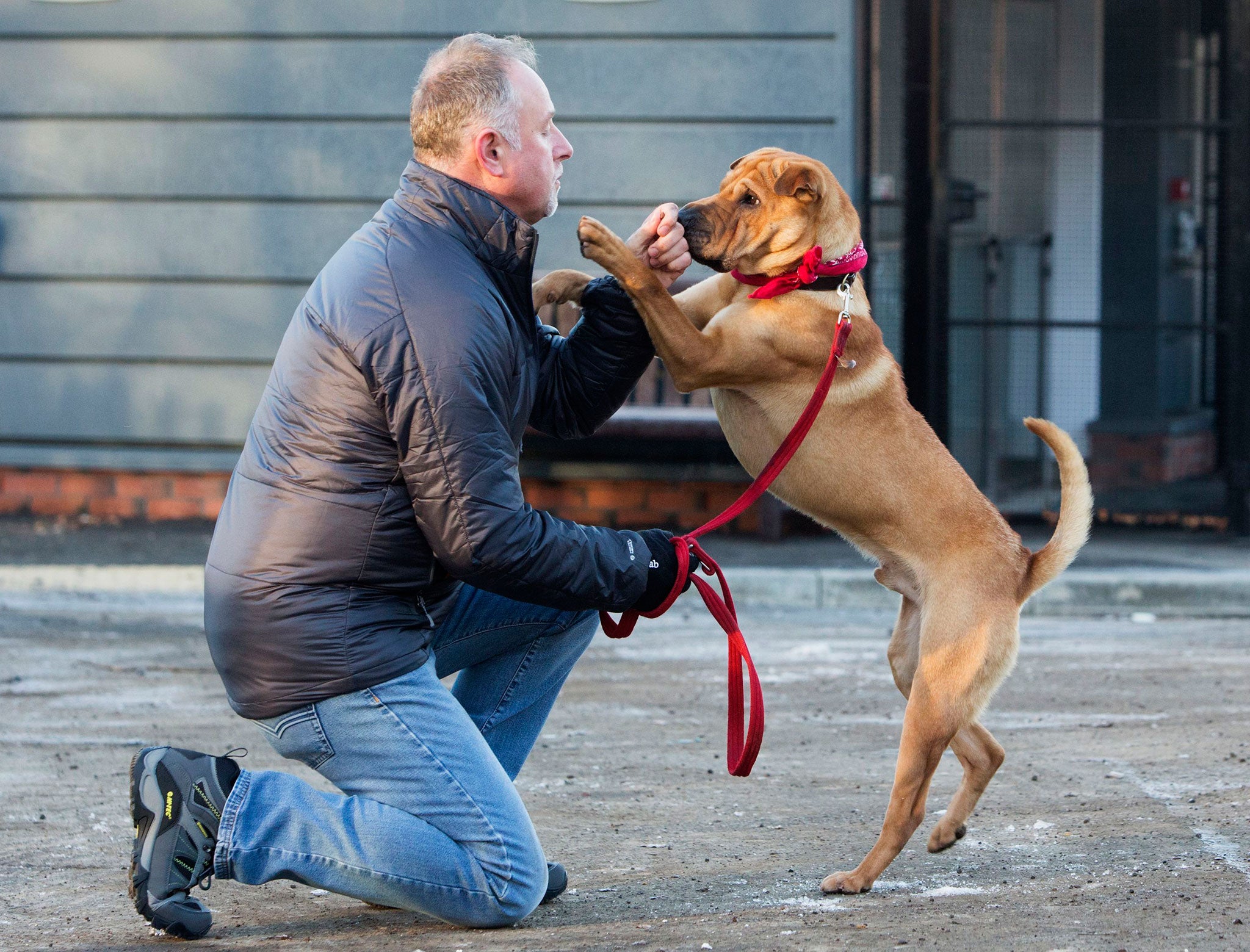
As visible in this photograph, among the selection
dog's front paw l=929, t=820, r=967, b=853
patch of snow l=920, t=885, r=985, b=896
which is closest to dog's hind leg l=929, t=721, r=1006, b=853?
dog's front paw l=929, t=820, r=967, b=853

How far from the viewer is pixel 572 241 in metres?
8.21

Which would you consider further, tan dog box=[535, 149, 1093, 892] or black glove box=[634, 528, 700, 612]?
tan dog box=[535, 149, 1093, 892]

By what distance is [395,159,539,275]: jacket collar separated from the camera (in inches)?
115

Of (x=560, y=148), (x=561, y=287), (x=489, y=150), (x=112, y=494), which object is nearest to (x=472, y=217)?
(x=489, y=150)

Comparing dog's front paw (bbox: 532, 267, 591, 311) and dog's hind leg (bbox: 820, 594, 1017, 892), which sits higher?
dog's front paw (bbox: 532, 267, 591, 311)

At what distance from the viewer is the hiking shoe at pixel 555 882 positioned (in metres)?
3.10

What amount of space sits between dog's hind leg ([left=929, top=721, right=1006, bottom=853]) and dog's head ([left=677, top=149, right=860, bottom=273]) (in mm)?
1291

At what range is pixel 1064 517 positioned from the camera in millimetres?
3475

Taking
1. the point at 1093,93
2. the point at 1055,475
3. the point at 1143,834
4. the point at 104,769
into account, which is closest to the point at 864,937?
the point at 1143,834

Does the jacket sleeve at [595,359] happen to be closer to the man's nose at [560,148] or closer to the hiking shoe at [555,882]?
the man's nose at [560,148]

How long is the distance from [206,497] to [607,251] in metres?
5.90

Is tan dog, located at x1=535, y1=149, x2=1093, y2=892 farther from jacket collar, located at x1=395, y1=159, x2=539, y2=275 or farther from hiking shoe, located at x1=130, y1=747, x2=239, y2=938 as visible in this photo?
hiking shoe, located at x1=130, y1=747, x2=239, y2=938

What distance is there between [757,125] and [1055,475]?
292cm

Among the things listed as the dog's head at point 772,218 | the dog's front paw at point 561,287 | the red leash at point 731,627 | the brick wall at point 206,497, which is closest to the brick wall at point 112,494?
the brick wall at point 206,497
